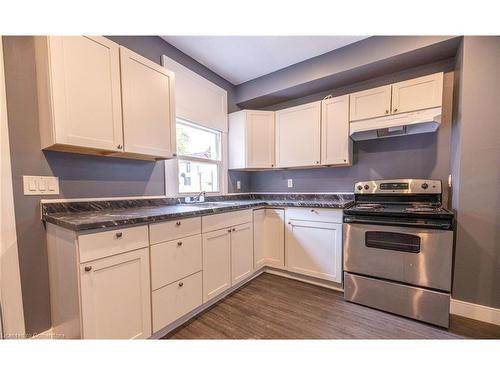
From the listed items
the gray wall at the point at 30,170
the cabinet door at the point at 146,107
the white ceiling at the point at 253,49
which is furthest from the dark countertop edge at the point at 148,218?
the white ceiling at the point at 253,49

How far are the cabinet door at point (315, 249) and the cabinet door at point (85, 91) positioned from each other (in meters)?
1.93

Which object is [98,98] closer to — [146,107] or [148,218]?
[146,107]

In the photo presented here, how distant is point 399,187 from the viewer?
2139 mm

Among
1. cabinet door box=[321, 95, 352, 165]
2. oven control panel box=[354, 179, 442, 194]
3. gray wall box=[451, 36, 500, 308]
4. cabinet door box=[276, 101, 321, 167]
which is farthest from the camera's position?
cabinet door box=[276, 101, 321, 167]

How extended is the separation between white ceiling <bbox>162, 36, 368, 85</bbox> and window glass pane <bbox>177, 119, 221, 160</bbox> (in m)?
0.80

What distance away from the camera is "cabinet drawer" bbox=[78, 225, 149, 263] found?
1035 millimetres

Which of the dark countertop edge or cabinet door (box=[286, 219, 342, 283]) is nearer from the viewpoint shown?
the dark countertop edge

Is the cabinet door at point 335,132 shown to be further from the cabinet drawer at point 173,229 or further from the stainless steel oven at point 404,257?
the cabinet drawer at point 173,229

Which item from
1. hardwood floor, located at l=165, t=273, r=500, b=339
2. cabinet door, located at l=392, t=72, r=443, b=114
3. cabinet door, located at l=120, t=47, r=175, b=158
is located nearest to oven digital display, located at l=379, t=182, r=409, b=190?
cabinet door, located at l=392, t=72, r=443, b=114

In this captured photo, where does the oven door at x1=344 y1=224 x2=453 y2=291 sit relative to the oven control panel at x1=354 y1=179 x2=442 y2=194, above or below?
below

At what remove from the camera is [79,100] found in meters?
1.28

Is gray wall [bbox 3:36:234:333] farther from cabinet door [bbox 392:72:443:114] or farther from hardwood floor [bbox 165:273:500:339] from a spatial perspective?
cabinet door [bbox 392:72:443:114]
